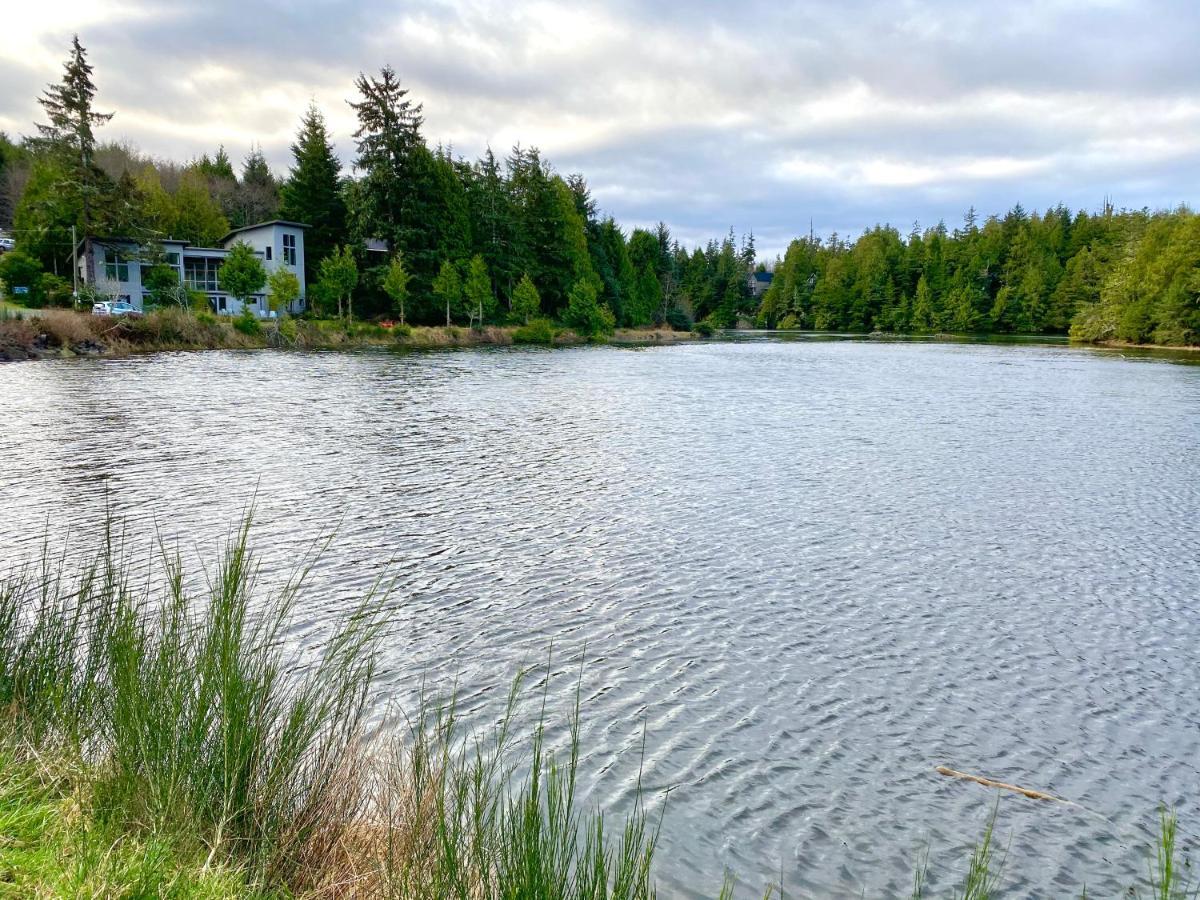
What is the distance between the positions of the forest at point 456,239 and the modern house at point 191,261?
1.61 metres

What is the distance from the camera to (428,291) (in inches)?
2547

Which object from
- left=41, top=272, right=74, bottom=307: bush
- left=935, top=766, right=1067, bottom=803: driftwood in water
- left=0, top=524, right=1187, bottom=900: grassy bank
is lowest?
left=935, top=766, right=1067, bottom=803: driftwood in water

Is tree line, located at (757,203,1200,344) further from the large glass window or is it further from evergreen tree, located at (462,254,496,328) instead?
the large glass window

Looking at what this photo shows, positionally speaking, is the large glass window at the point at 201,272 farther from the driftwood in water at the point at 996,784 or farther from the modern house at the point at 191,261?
the driftwood in water at the point at 996,784

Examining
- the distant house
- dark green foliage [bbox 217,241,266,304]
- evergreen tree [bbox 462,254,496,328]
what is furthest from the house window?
the distant house

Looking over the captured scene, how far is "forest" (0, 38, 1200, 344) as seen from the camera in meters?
54.8

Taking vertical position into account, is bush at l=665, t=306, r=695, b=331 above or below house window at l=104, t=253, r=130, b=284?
below

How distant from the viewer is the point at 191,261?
64.5m

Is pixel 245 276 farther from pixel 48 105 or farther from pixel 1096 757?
pixel 1096 757

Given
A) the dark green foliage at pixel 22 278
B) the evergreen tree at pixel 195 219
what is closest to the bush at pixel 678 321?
the evergreen tree at pixel 195 219

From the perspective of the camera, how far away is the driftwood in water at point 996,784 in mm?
5062

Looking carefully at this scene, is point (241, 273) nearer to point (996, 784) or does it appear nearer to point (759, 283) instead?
point (996, 784)

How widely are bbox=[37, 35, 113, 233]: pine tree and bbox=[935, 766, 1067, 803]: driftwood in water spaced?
61.2 m

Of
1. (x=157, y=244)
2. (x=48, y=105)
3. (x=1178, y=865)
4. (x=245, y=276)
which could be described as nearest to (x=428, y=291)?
(x=245, y=276)
